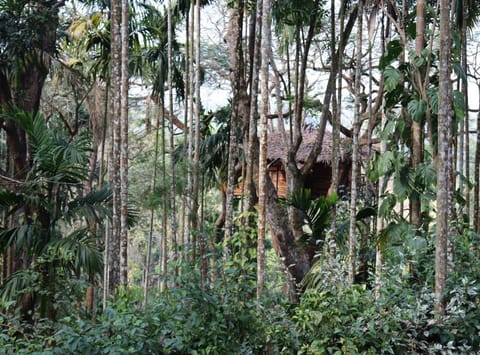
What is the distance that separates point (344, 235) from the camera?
6402mm

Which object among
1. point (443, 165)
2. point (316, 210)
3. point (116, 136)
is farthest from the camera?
point (316, 210)

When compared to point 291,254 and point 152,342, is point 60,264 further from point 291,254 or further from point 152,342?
point 291,254

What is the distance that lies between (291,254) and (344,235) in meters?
1.60

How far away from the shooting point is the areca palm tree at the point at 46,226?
18.2 ft

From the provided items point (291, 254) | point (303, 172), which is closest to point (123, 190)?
point (291, 254)

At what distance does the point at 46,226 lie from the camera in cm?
596

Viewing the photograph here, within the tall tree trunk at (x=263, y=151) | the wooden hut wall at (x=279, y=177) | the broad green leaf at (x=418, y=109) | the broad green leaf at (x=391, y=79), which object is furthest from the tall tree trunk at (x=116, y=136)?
the wooden hut wall at (x=279, y=177)

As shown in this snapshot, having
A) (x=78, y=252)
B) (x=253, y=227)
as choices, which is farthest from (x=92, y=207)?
(x=253, y=227)

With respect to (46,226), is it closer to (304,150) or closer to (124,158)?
(124,158)

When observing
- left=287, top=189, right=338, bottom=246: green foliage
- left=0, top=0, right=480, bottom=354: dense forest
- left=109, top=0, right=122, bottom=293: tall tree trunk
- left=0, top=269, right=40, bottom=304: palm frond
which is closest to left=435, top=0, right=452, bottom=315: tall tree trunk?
left=0, top=0, right=480, bottom=354: dense forest

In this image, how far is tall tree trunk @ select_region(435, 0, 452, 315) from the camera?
161 inches

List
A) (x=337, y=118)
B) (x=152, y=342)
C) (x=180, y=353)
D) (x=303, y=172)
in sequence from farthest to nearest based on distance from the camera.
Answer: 1. (x=303, y=172)
2. (x=337, y=118)
3. (x=180, y=353)
4. (x=152, y=342)

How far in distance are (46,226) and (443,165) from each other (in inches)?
157

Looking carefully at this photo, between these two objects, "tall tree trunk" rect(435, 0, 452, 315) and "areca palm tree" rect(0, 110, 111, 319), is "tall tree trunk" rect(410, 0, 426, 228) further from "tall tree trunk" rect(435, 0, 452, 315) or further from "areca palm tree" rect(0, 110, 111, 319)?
"areca palm tree" rect(0, 110, 111, 319)
